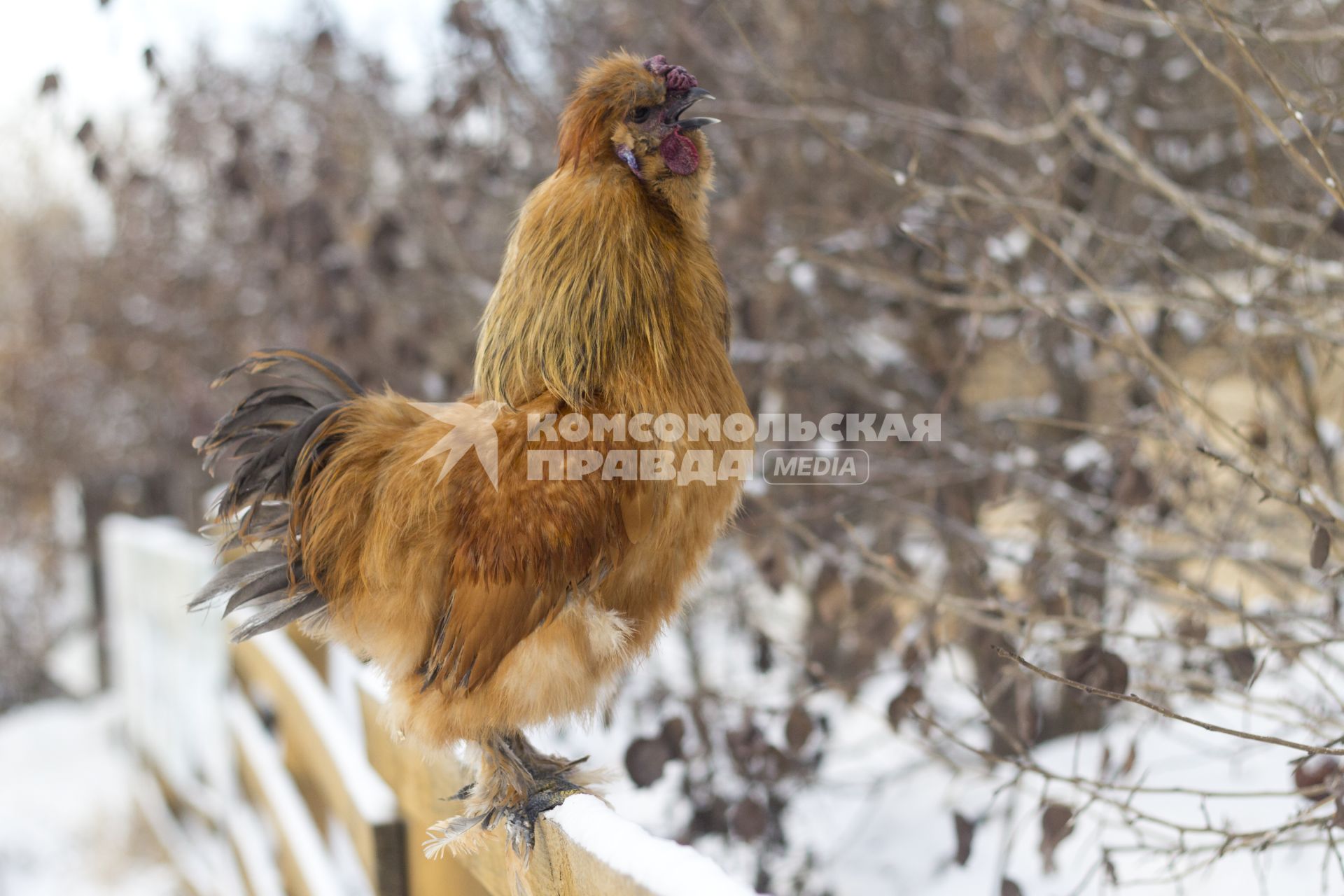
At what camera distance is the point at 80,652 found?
10547mm

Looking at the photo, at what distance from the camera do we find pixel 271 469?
7.76 feet

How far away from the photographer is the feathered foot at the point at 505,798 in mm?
2033

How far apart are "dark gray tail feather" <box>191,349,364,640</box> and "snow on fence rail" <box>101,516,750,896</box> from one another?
0.37m

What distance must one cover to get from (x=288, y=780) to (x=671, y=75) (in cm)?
328

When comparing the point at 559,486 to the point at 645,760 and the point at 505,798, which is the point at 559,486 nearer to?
the point at 505,798

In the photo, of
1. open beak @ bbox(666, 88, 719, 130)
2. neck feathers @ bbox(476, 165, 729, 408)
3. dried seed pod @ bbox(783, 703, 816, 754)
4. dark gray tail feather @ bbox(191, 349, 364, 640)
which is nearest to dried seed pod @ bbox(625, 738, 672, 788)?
dried seed pod @ bbox(783, 703, 816, 754)

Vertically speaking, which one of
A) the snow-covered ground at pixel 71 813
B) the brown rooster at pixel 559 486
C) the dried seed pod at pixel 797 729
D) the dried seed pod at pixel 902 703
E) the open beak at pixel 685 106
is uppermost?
the open beak at pixel 685 106

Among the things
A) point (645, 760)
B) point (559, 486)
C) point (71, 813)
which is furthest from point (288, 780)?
point (71, 813)

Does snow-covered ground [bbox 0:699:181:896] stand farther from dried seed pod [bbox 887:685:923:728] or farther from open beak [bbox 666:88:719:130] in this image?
open beak [bbox 666:88:719:130]

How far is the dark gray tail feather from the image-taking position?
230 cm

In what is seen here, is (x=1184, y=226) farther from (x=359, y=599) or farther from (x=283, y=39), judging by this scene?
(x=283, y=39)

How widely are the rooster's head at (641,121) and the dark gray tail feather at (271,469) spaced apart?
2.89 ft

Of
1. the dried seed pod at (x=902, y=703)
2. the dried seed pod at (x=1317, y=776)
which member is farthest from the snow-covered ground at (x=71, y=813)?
the dried seed pod at (x=1317, y=776)

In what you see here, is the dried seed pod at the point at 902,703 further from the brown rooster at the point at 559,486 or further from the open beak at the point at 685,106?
the open beak at the point at 685,106
